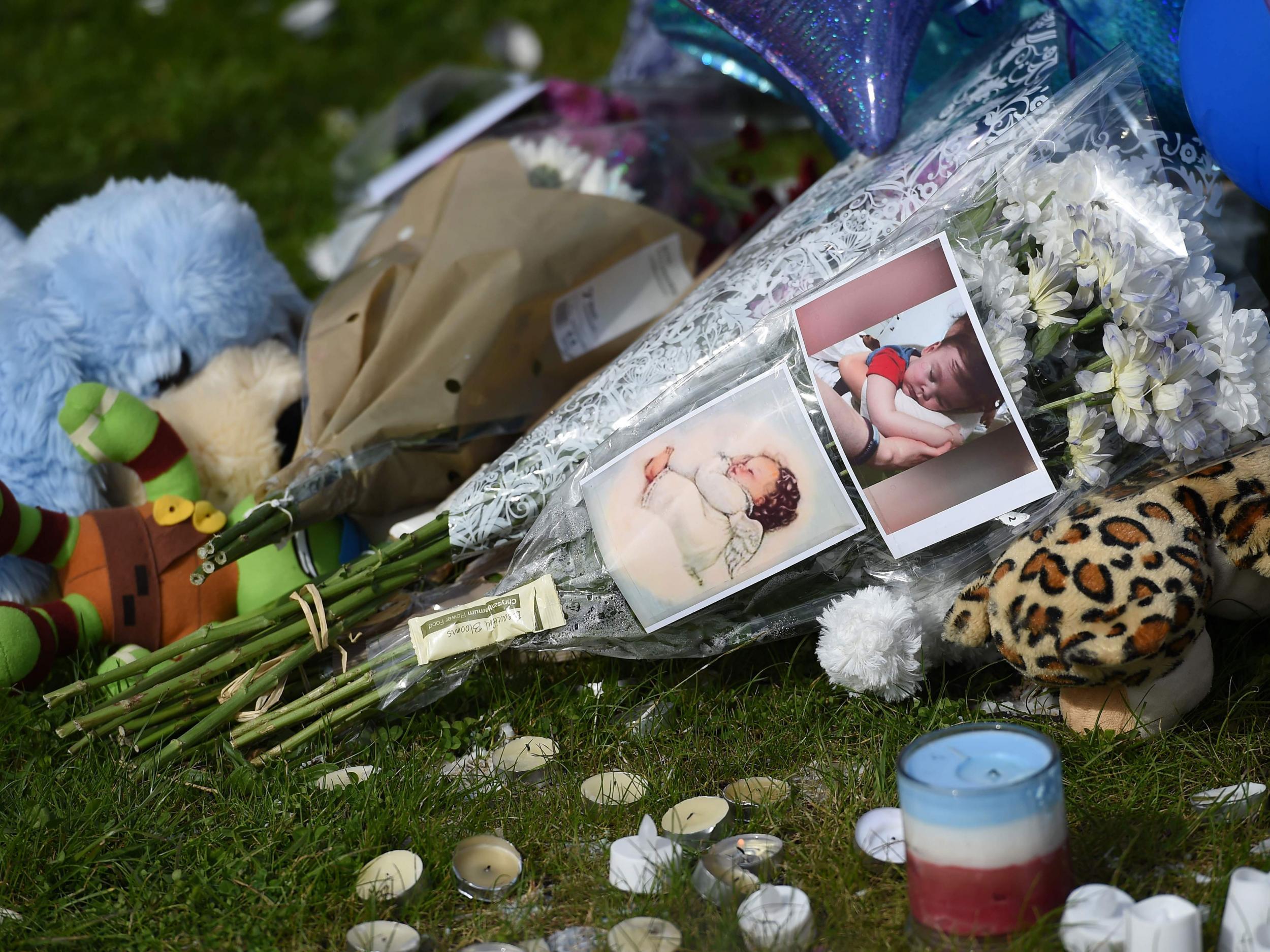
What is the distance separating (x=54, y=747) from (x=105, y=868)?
0.28 m

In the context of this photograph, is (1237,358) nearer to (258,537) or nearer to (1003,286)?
(1003,286)

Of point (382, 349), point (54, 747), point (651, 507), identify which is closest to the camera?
point (651, 507)

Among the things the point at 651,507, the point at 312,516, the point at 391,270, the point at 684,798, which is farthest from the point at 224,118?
the point at 684,798

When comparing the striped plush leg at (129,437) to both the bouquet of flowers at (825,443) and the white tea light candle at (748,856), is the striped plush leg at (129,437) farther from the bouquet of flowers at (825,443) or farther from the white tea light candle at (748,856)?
the white tea light candle at (748,856)

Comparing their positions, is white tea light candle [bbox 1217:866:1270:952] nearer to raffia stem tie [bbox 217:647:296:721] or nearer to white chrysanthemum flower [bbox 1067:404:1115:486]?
white chrysanthemum flower [bbox 1067:404:1115:486]

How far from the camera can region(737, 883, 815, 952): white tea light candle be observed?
→ 1272 millimetres

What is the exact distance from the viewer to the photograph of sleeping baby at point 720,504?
155 cm

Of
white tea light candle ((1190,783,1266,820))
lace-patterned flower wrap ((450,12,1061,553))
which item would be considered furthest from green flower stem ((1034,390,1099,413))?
white tea light candle ((1190,783,1266,820))

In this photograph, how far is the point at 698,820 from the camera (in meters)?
1.47

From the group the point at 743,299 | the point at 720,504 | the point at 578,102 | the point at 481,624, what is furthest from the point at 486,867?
the point at 578,102

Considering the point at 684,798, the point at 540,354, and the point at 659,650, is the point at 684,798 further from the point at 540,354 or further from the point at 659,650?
the point at 540,354

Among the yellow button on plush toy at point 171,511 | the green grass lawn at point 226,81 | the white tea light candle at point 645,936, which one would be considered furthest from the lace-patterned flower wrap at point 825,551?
the green grass lawn at point 226,81

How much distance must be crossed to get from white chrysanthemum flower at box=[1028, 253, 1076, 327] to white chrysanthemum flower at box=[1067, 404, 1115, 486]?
4.7 inches

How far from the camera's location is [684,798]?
5.10 ft
